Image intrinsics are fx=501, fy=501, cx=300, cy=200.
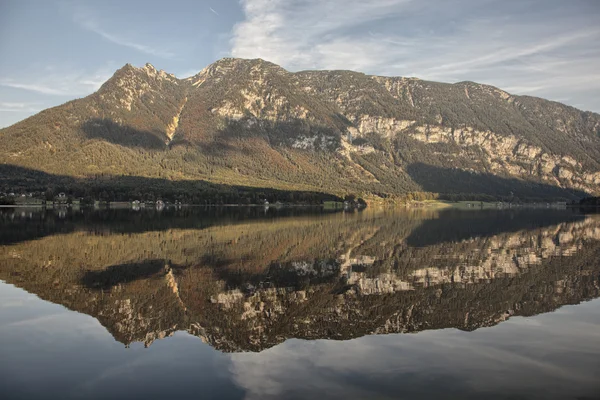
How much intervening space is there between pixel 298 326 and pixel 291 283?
884cm

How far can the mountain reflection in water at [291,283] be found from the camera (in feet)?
67.5

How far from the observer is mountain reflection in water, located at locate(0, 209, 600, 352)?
2056 centimetres

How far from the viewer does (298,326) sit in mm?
20188

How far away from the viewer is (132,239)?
52.8 metres

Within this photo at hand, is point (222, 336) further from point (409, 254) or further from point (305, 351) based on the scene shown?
point (409, 254)

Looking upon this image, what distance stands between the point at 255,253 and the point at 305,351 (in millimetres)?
25489

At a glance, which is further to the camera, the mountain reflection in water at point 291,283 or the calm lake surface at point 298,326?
the mountain reflection in water at point 291,283

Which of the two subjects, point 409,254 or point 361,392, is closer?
point 361,392

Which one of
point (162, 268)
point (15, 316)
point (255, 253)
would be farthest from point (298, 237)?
point (15, 316)

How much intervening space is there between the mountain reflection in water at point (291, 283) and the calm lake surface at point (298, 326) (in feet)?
0.43

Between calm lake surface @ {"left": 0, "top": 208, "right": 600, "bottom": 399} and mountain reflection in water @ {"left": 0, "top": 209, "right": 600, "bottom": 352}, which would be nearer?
calm lake surface @ {"left": 0, "top": 208, "right": 600, "bottom": 399}

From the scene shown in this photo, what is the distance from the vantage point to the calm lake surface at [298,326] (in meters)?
14.3

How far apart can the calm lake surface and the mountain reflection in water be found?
130mm

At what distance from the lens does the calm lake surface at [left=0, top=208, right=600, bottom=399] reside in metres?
14.3
